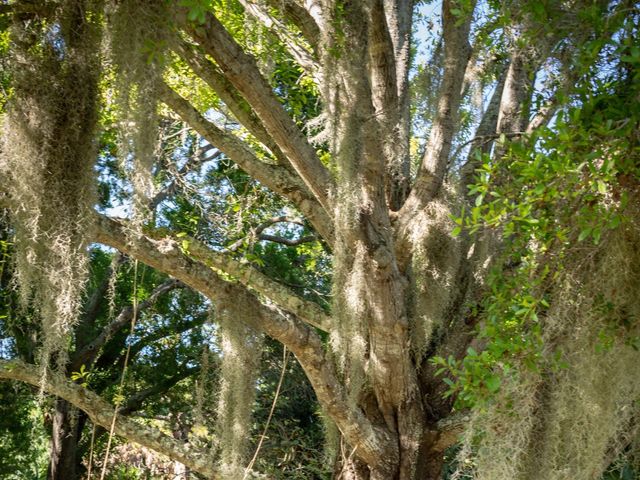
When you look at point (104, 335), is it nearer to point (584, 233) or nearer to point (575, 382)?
point (575, 382)

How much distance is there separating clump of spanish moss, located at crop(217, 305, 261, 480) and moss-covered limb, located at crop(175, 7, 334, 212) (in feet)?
2.65

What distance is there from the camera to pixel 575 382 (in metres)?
3.01

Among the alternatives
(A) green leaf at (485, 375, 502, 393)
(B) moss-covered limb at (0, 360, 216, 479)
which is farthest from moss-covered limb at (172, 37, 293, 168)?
(A) green leaf at (485, 375, 502, 393)

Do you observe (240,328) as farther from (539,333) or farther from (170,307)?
(170,307)

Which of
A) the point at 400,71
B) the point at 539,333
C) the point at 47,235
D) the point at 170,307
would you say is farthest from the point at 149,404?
the point at 539,333

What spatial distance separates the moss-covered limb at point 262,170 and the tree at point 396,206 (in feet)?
0.04

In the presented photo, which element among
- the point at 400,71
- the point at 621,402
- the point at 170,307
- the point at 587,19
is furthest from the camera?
the point at 170,307

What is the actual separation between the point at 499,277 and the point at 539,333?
16.9 inches

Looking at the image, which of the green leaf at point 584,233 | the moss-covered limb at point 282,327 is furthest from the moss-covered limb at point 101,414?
the green leaf at point 584,233

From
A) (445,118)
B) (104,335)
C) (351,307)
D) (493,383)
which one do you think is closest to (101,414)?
(351,307)

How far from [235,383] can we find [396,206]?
1.70 m

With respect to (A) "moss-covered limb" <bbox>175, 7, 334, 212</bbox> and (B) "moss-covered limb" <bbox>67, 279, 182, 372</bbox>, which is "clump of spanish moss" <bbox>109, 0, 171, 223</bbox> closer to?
(A) "moss-covered limb" <bbox>175, 7, 334, 212</bbox>

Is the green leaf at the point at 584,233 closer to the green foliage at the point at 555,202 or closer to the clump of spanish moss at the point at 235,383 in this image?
the green foliage at the point at 555,202

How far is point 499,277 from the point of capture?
3256 millimetres
